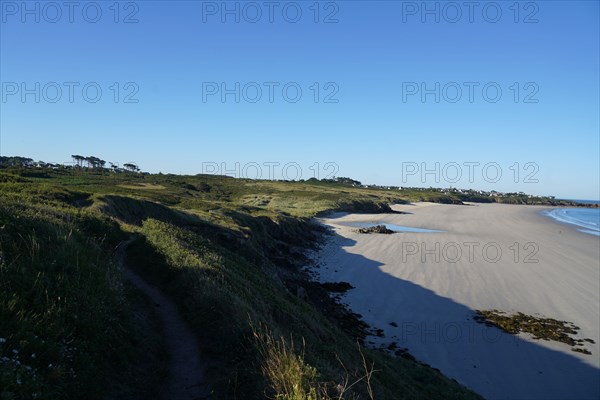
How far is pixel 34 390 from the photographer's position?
4430 millimetres

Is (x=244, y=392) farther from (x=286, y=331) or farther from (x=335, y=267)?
(x=335, y=267)

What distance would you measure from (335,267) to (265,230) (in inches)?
366

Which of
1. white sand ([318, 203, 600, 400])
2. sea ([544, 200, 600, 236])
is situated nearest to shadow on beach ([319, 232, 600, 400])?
white sand ([318, 203, 600, 400])

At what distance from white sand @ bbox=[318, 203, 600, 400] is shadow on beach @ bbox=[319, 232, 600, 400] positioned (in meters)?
0.05

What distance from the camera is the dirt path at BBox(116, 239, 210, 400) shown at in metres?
6.78

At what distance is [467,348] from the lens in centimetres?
2030

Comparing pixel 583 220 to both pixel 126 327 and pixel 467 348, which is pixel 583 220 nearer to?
pixel 467 348

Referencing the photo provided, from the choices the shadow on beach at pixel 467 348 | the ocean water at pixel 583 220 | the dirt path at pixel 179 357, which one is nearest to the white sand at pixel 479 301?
the shadow on beach at pixel 467 348

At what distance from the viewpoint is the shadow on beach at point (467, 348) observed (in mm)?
16750

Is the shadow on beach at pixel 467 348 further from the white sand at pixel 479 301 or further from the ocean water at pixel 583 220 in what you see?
the ocean water at pixel 583 220

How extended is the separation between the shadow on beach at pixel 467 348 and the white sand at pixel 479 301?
0.17 feet

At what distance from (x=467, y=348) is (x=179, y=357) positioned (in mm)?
17918

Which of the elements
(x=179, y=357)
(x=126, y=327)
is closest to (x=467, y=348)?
(x=179, y=357)

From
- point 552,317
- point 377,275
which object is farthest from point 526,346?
point 377,275
